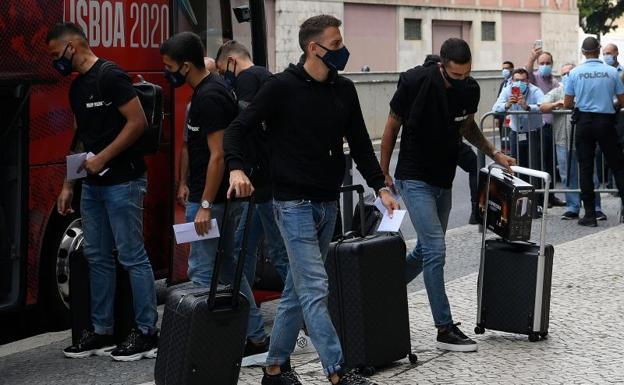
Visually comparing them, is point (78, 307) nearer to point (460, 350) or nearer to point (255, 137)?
point (255, 137)

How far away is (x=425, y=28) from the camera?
4216 centimetres

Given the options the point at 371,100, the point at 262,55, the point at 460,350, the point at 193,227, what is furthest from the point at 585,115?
the point at 371,100

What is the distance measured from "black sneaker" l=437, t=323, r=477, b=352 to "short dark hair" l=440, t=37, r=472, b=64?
1.49 metres

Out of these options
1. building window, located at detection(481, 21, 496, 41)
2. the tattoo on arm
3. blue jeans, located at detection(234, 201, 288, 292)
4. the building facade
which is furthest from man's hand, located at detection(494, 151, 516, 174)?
building window, located at detection(481, 21, 496, 41)

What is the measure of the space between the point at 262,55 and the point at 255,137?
353cm

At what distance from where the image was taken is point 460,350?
6.99 meters

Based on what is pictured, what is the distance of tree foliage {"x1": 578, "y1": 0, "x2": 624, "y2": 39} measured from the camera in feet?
186

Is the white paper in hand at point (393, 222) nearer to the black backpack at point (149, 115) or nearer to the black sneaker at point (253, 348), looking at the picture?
the black sneaker at point (253, 348)

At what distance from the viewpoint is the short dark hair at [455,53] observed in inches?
274

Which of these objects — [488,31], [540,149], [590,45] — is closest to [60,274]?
[590,45]

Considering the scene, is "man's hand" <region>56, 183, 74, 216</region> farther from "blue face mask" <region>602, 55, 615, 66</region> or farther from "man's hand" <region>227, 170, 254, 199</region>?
"blue face mask" <region>602, 55, 615, 66</region>

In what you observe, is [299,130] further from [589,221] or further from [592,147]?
[589,221]

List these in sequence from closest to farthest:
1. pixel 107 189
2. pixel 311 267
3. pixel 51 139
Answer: pixel 311 267 < pixel 107 189 < pixel 51 139

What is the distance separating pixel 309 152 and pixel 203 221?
2.24 ft
